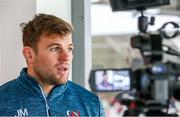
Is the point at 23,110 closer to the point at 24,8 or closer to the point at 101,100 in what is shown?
the point at 101,100

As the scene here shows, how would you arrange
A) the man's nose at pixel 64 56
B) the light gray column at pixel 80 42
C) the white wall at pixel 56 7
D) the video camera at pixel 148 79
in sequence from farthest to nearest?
the light gray column at pixel 80 42, the white wall at pixel 56 7, the man's nose at pixel 64 56, the video camera at pixel 148 79

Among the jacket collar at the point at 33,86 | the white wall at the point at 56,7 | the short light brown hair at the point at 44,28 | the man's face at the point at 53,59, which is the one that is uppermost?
the white wall at the point at 56,7

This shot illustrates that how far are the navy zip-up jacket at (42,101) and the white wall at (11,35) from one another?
35 centimetres

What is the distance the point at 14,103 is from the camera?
1650mm

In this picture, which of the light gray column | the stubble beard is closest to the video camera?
the stubble beard

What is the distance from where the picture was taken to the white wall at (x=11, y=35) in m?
2.02

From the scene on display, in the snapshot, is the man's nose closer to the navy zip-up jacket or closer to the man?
the man

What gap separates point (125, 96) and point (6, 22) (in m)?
0.89

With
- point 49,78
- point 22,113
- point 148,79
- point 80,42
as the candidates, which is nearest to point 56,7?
point 80,42

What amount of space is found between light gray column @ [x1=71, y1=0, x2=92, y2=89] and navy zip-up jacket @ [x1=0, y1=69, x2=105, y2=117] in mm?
355

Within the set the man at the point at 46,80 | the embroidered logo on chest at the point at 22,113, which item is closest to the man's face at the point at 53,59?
the man at the point at 46,80

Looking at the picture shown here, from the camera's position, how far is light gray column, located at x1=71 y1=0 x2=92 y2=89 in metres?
2.10

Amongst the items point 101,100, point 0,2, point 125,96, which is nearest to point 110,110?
point 101,100

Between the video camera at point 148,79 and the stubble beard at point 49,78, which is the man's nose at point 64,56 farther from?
the video camera at point 148,79
